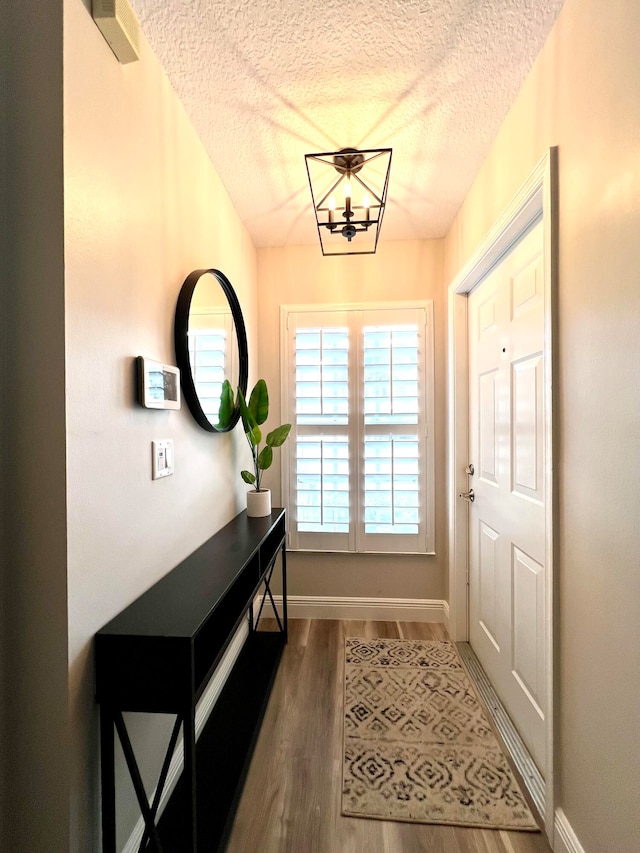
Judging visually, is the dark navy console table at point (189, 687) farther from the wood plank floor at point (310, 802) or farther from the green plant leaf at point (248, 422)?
the green plant leaf at point (248, 422)

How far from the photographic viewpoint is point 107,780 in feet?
3.07

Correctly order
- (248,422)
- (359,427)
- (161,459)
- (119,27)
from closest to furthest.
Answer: (119,27) → (161,459) → (248,422) → (359,427)

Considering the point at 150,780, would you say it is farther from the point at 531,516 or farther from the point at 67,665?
the point at 531,516

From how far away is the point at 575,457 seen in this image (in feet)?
3.61

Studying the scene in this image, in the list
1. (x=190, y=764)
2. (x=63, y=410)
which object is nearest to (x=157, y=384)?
(x=63, y=410)

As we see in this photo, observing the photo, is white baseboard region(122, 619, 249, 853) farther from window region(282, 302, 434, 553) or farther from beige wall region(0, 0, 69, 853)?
window region(282, 302, 434, 553)

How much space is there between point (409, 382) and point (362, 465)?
0.64m

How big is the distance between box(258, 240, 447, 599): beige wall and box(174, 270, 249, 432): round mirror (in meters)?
0.59

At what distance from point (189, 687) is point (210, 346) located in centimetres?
129

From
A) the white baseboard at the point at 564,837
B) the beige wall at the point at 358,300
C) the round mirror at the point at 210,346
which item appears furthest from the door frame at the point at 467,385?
the round mirror at the point at 210,346

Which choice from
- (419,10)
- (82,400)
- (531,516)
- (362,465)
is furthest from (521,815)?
(419,10)

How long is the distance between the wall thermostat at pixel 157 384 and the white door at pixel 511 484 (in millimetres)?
1347

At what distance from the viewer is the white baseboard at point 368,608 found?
2.52 meters

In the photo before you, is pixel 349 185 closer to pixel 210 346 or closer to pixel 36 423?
pixel 210 346
